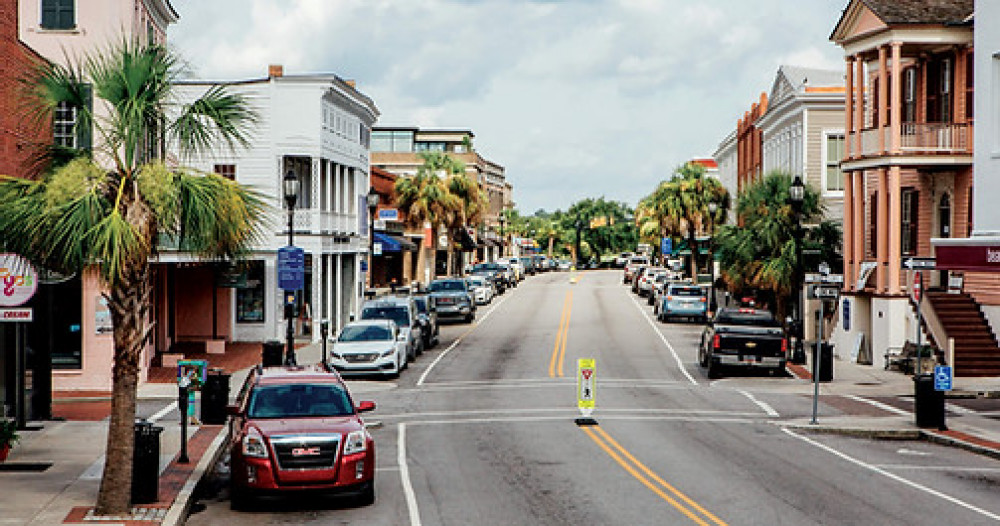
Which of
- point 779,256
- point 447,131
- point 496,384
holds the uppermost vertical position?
point 447,131

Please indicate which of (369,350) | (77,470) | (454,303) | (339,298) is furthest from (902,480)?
(454,303)

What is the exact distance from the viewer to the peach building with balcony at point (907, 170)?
35.0 meters

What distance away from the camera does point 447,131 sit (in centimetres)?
12419

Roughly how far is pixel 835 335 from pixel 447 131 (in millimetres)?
87074

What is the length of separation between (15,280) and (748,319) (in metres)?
21.7

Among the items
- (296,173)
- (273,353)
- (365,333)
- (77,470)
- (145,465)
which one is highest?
(296,173)

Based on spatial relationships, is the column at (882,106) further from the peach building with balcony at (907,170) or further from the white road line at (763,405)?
the white road line at (763,405)

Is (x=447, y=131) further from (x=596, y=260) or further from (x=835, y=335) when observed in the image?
(x=835, y=335)

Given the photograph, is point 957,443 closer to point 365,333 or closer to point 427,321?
point 365,333

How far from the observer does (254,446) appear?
15.3 meters

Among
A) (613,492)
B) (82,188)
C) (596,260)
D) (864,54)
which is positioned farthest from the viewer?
(596,260)

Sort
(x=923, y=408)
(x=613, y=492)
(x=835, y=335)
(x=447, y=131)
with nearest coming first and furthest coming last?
(x=613, y=492), (x=923, y=408), (x=835, y=335), (x=447, y=131)

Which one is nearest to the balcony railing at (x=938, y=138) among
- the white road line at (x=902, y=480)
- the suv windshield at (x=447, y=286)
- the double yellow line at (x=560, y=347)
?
the double yellow line at (x=560, y=347)

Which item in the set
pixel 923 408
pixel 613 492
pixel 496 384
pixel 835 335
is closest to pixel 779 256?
pixel 835 335
